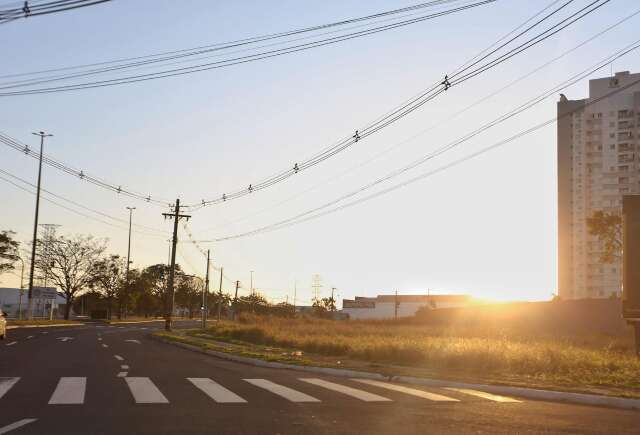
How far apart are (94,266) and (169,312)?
35.1 metres

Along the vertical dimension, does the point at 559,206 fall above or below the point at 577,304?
above

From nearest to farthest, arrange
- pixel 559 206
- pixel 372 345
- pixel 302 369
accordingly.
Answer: pixel 302 369 < pixel 372 345 < pixel 559 206

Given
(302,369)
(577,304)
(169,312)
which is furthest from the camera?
(577,304)

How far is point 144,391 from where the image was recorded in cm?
1384

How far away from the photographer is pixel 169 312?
182 feet

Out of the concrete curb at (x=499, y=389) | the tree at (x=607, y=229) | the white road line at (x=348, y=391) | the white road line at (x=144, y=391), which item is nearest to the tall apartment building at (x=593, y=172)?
the tree at (x=607, y=229)

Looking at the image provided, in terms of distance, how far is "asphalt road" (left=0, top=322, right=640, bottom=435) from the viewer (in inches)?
383

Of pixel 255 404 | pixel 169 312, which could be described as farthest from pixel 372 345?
pixel 169 312

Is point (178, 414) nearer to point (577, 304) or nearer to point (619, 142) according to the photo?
point (577, 304)

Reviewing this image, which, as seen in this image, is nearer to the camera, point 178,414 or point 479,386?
point 178,414

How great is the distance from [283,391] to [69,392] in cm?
389

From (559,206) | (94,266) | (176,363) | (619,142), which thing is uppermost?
(619,142)

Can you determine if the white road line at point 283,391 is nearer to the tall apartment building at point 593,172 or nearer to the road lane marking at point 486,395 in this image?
the road lane marking at point 486,395

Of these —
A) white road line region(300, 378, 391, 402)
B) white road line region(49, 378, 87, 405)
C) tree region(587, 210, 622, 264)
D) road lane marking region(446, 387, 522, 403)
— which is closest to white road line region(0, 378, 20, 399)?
white road line region(49, 378, 87, 405)
